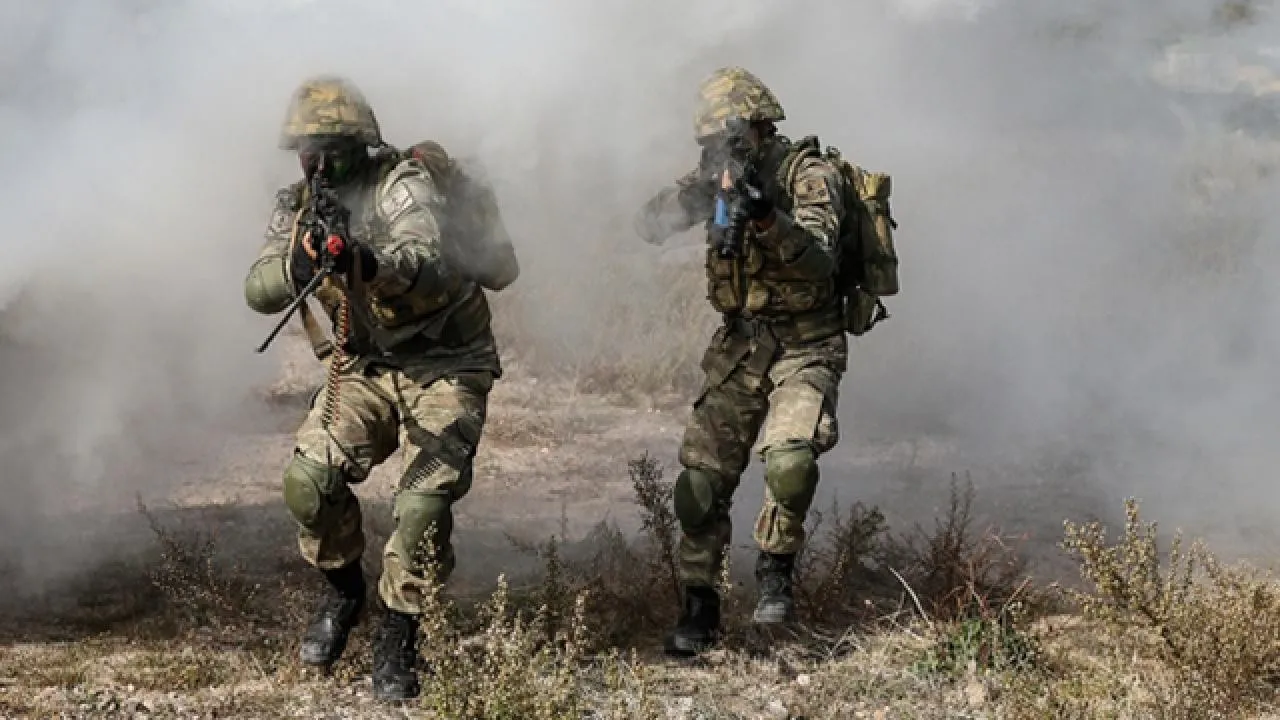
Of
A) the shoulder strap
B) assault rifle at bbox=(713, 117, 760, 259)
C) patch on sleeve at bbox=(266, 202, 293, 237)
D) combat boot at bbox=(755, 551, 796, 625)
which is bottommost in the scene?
combat boot at bbox=(755, 551, 796, 625)

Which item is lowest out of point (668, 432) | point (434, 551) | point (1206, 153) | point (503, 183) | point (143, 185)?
point (434, 551)

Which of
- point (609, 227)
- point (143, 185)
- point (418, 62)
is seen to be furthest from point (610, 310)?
point (143, 185)

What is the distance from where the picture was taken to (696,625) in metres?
4.52

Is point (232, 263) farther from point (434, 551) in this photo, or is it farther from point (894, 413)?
point (894, 413)

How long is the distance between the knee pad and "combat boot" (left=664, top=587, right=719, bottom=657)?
218 mm

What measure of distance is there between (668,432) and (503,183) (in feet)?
5.59

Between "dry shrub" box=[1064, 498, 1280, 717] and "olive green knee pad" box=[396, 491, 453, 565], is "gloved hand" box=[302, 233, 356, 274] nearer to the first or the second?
"olive green knee pad" box=[396, 491, 453, 565]

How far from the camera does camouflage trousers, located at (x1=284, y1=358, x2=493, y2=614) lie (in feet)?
13.1

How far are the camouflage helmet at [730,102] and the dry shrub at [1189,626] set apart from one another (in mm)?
1544

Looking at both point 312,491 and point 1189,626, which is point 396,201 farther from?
point 1189,626

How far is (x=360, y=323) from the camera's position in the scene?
4285 mm

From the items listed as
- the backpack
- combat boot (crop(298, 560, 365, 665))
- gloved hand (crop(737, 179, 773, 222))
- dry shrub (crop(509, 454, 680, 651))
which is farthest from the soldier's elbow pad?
the backpack

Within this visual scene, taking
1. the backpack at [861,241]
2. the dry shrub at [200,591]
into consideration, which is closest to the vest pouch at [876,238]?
the backpack at [861,241]

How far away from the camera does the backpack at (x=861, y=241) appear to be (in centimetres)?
457
